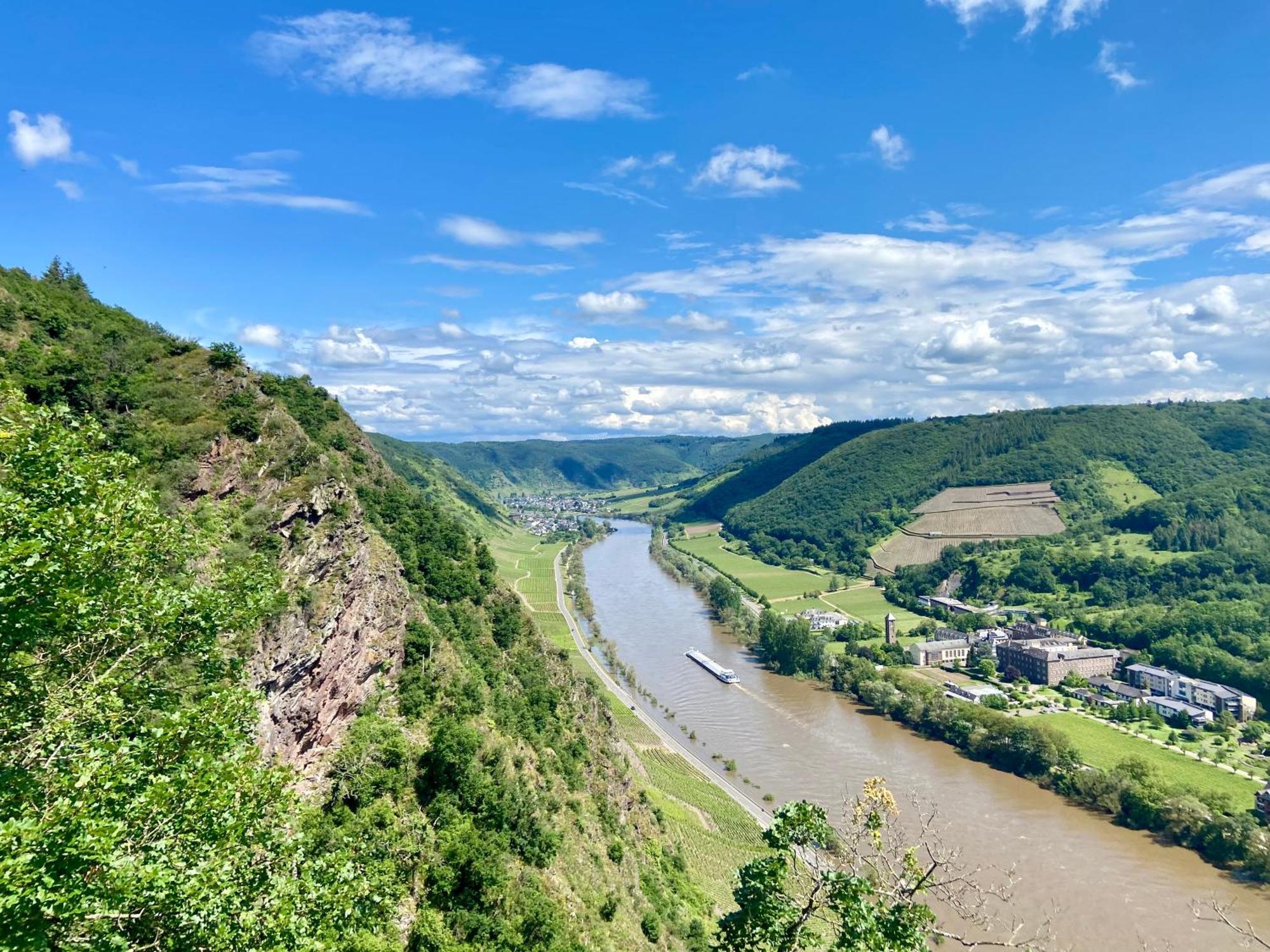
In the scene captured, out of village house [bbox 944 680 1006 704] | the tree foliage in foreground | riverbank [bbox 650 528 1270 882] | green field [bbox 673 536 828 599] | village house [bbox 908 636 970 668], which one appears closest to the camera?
the tree foliage in foreground

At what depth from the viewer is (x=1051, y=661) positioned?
6962 centimetres

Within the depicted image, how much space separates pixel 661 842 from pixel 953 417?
187m

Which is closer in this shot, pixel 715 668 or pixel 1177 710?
pixel 1177 710

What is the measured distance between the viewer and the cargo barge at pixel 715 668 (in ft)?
232

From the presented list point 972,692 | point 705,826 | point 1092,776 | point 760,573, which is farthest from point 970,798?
point 760,573

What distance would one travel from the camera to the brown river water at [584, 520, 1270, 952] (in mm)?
31953

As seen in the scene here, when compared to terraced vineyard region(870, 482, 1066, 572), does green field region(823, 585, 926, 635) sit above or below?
below

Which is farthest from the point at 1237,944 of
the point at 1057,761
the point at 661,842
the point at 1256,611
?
the point at 1256,611

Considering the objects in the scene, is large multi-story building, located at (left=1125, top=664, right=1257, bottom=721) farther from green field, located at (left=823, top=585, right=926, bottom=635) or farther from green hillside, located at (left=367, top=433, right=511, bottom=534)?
green hillside, located at (left=367, top=433, right=511, bottom=534)

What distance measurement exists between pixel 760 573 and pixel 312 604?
12304 cm

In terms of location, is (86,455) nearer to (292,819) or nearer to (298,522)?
(292,819)

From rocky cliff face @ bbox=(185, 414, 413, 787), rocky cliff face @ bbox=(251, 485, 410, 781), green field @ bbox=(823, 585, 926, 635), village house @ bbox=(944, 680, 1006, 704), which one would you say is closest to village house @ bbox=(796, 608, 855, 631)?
green field @ bbox=(823, 585, 926, 635)

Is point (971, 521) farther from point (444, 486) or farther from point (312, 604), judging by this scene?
point (312, 604)

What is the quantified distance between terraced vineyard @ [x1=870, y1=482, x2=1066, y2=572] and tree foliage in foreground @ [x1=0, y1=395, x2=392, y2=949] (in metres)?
128
